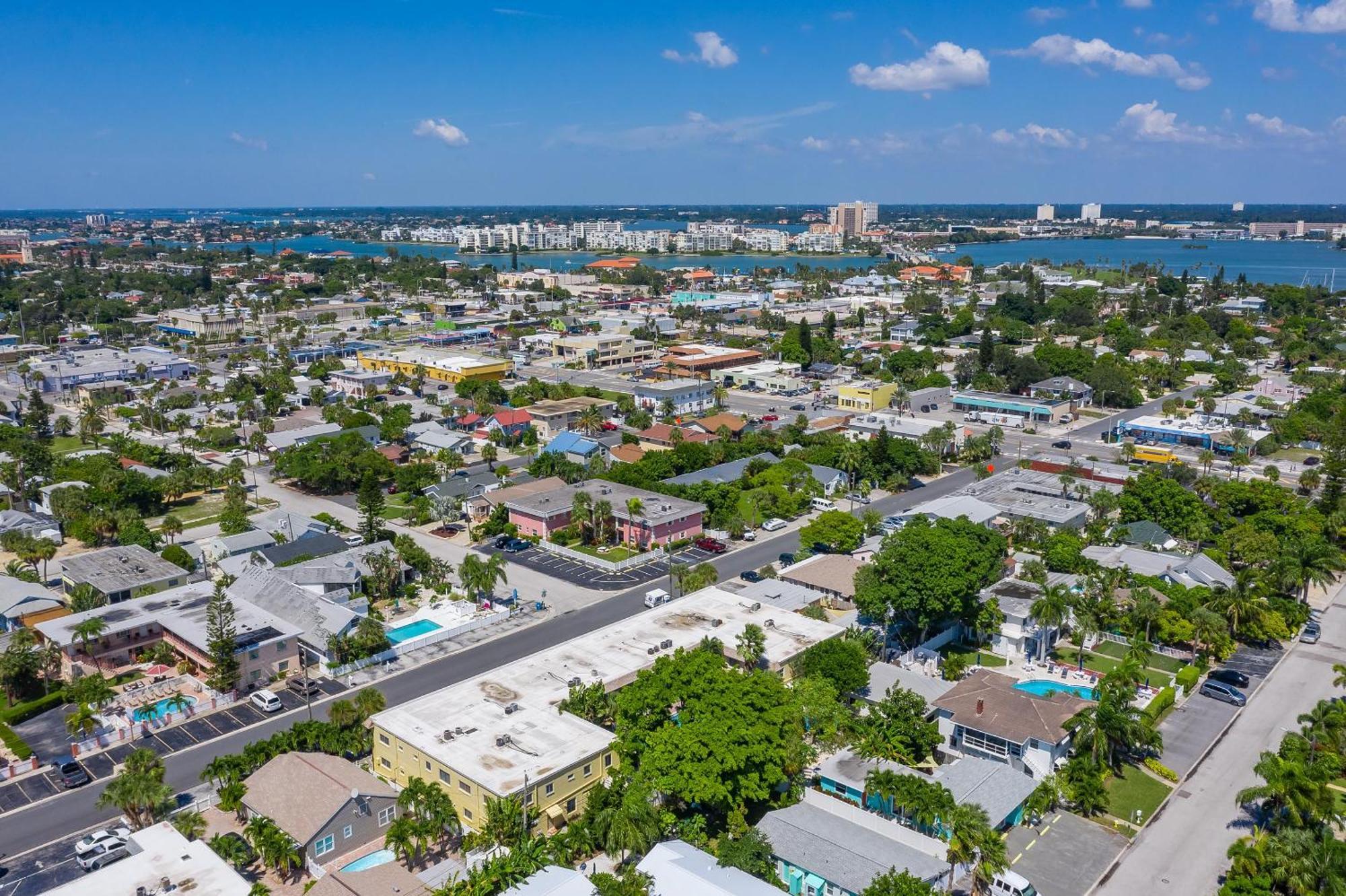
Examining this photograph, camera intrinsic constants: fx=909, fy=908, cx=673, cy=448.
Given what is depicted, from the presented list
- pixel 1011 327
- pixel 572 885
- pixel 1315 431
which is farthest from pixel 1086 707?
pixel 1011 327

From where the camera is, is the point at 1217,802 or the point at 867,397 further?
the point at 867,397

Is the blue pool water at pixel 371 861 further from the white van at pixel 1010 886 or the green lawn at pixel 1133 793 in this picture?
the green lawn at pixel 1133 793

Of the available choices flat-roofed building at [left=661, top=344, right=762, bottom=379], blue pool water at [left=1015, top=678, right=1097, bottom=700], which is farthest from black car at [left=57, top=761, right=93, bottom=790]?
flat-roofed building at [left=661, top=344, right=762, bottom=379]

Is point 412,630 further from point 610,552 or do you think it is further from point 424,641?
point 610,552

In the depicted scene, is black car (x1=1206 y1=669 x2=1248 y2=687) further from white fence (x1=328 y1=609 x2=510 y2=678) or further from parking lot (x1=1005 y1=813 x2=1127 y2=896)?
white fence (x1=328 y1=609 x2=510 y2=678)


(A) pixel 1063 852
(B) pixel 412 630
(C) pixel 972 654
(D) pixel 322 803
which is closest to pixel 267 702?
(B) pixel 412 630

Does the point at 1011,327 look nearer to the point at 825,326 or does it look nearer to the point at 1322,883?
the point at 825,326
